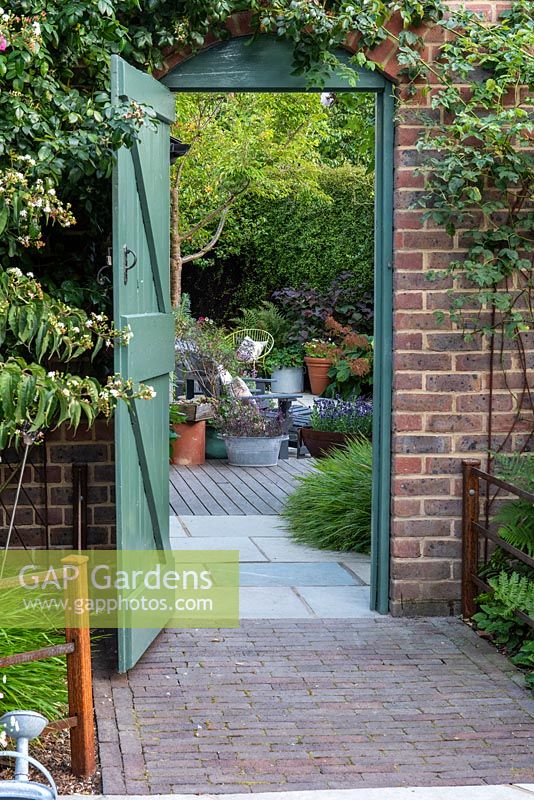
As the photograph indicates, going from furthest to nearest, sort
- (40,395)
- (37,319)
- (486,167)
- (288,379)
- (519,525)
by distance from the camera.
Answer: (288,379) → (486,167) → (519,525) → (37,319) → (40,395)

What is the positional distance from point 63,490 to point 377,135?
2.35 metres

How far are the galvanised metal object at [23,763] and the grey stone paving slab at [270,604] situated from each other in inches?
92.2

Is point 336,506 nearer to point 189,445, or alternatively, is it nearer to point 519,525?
point 519,525

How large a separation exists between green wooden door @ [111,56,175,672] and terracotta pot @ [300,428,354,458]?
4.36m

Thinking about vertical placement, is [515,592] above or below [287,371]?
below

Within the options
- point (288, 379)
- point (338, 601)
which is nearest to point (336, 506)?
point (338, 601)

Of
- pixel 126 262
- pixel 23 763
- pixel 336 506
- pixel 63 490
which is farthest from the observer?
pixel 336 506

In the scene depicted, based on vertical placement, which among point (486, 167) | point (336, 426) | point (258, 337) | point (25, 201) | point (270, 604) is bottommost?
point (270, 604)

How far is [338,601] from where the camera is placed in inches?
227

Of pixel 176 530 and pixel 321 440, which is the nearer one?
pixel 176 530

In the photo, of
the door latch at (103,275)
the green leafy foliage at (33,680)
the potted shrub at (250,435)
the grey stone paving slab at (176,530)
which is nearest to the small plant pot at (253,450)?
the potted shrub at (250,435)

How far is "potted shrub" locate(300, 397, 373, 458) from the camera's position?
31.3 ft

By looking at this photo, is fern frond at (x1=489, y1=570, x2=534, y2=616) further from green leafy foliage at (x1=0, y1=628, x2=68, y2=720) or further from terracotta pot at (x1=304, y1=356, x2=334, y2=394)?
terracotta pot at (x1=304, y1=356, x2=334, y2=394)

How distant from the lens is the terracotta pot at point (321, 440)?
962 cm
